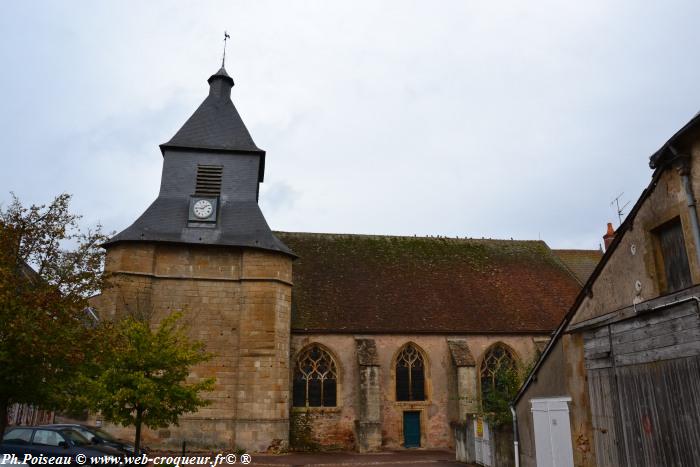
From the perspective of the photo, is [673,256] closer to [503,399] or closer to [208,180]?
[503,399]

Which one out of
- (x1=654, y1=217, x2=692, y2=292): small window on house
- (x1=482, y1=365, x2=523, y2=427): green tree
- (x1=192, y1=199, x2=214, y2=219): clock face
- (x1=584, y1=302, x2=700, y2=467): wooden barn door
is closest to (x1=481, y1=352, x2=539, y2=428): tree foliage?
(x1=482, y1=365, x2=523, y2=427): green tree

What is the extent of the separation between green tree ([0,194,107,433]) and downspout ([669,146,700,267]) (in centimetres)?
1030

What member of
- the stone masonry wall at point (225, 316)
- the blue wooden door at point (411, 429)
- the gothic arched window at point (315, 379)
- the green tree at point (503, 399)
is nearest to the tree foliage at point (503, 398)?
the green tree at point (503, 399)

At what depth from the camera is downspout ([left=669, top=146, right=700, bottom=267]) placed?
6836mm

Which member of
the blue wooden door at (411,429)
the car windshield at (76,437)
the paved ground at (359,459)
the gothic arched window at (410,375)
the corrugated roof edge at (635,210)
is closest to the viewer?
the corrugated roof edge at (635,210)

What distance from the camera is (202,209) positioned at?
19.8 m

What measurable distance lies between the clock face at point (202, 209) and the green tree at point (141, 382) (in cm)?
739

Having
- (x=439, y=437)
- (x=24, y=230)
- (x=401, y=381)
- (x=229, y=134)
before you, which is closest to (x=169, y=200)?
(x=229, y=134)

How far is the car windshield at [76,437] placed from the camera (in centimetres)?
1249

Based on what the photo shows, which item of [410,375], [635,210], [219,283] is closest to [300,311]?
[219,283]

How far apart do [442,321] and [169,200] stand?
11906 millimetres

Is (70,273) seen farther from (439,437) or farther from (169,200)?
(439,437)

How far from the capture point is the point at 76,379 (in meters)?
10.8

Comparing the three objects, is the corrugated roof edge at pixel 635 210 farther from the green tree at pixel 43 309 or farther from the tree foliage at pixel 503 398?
the green tree at pixel 43 309
